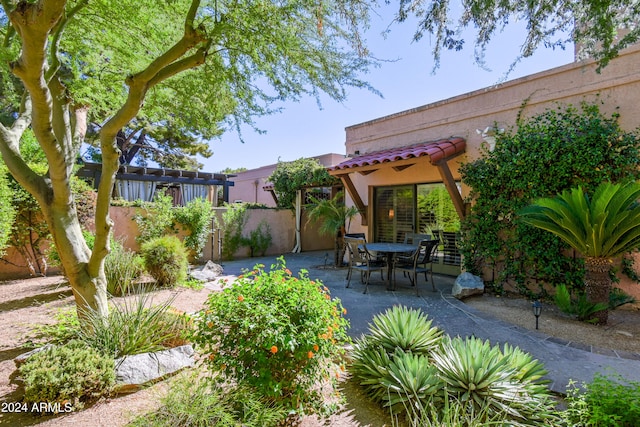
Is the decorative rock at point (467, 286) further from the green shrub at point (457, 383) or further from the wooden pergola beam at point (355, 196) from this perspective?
the wooden pergola beam at point (355, 196)

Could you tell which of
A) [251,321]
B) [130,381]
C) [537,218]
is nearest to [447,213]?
[537,218]

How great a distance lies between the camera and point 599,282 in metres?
4.68

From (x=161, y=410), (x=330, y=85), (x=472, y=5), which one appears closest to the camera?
(x=161, y=410)

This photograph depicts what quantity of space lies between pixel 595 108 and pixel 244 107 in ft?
20.9

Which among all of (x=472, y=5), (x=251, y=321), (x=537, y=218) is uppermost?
(x=472, y=5)

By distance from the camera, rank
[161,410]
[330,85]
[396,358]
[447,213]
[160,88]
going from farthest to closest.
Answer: [447,213]
[160,88]
[330,85]
[396,358]
[161,410]

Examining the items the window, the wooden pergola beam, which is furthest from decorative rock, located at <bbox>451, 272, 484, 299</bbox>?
the wooden pergola beam

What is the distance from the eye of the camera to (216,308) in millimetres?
2561

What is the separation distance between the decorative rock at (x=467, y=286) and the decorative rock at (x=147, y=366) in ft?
16.4

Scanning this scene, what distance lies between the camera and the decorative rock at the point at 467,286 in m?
6.09

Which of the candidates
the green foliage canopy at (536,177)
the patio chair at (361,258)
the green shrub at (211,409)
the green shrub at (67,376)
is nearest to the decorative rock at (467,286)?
the green foliage canopy at (536,177)

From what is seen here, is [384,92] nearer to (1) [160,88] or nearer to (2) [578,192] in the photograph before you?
(2) [578,192]

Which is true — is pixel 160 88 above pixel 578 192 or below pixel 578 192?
above

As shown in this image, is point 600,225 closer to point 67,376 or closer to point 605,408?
point 605,408
